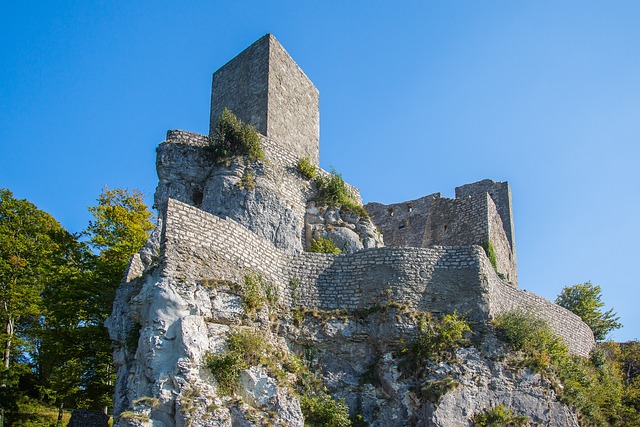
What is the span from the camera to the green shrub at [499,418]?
17906mm

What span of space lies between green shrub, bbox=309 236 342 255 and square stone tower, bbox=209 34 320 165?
141 inches

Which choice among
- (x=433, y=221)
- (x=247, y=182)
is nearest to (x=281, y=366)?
(x=247, y=182)

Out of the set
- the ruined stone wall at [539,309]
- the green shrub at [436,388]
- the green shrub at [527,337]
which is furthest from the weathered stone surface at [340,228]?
the green shrub at [436,388]

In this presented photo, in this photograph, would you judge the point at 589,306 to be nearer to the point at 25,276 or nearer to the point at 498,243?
the point at 498,243

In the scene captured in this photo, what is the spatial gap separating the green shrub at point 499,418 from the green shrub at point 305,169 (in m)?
10.2

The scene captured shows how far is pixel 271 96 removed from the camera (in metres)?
25.9

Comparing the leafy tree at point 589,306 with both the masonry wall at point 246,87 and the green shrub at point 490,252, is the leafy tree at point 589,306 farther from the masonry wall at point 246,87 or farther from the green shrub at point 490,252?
the masonry wall at point 246,87

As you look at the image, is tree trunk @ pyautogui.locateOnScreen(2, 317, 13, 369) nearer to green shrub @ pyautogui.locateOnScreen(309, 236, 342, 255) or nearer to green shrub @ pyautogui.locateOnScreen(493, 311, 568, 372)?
green shrub @ pyautogui.locateOnScreen(309, 236, 342, 255)

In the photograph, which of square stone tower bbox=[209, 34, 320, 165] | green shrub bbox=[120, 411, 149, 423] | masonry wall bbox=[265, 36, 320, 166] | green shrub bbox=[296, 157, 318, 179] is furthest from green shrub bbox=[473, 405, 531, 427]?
masonry wall bbox=[265, 36, 320, 166]

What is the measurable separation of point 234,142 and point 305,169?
2.75 metres

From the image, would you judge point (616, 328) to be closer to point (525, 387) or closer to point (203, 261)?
point (525, 387)

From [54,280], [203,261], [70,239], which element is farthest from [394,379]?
[70,239]

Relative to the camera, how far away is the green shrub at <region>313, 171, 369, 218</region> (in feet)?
80.6

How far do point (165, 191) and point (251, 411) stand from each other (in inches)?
373
